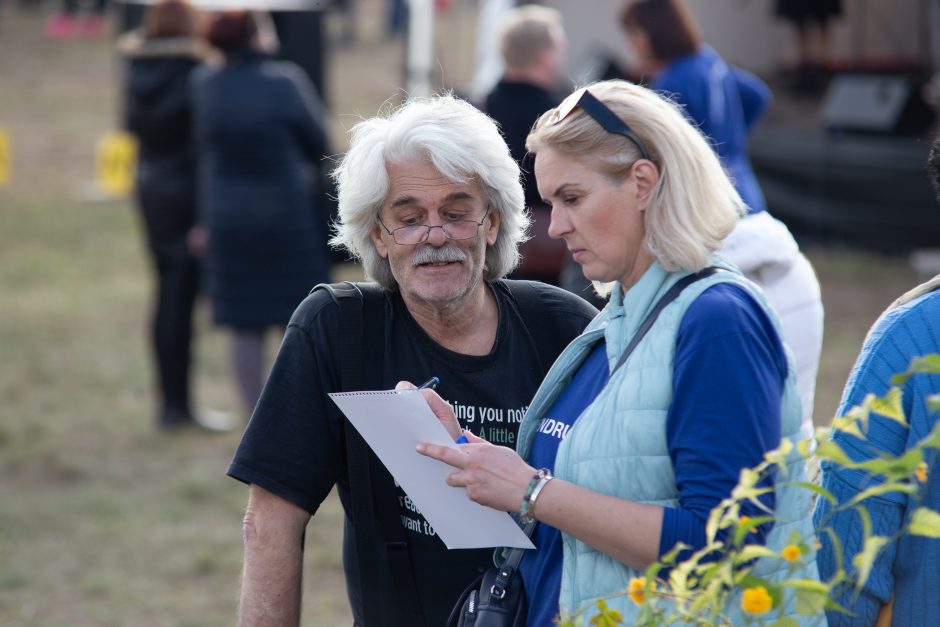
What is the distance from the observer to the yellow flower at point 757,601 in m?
1.14

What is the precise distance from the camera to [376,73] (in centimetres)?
1691

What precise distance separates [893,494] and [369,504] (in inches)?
34.3

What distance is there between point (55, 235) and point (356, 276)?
3.55 metres

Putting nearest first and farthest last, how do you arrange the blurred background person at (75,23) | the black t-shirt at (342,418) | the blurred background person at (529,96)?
1. the black t-shirt at (342,418)
2. the blurred background person at (529,96)
3. the blurred background person at (75,23)

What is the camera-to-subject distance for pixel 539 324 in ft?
7.82

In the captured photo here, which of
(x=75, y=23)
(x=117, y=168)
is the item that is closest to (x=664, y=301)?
(x=117, y=168)

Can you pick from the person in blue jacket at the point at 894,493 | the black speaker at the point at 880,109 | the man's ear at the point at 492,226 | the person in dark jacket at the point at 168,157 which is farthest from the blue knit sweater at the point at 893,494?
the black speaker at the point at 880,109

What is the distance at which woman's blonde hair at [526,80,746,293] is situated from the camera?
5.79ft

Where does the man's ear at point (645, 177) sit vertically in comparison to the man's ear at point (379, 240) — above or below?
above

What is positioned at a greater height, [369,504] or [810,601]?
[810,601]

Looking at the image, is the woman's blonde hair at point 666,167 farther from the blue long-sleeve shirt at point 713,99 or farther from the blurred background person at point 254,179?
the blurred background person at point 254,179

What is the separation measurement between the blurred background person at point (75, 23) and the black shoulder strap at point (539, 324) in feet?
73.2

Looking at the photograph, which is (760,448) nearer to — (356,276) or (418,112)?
(418,112)

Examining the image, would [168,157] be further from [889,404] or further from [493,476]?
[889,404]
